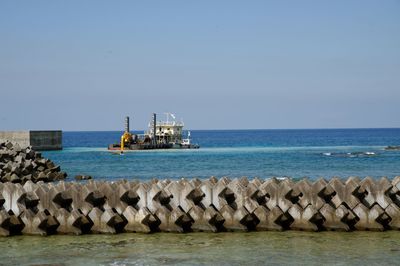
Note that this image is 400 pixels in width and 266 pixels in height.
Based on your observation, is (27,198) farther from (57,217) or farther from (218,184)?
(218,184)

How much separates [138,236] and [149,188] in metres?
1.05

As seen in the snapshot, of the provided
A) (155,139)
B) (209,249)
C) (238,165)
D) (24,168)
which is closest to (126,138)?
(155,139)

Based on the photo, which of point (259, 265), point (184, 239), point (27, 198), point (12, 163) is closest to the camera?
point (259, 265)

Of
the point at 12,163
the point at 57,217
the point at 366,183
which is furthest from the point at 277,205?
the point at 12,163

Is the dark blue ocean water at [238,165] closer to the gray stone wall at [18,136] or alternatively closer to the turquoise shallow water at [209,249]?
the gray stone wall at [18,136]

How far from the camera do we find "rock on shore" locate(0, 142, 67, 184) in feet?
104

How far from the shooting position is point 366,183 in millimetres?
14125

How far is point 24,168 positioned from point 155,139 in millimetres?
73491

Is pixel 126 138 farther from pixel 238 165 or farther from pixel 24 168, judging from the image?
pixel 24 168

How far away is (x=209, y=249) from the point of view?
1199 centimetres

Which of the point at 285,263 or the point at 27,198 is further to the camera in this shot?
the point at 27,198

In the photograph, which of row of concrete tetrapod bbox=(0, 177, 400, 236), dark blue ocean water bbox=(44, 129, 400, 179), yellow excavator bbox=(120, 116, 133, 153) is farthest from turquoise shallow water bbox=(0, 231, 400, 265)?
yellow excavator bbox=(120, 116, 133, 153)

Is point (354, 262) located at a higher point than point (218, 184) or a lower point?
lower

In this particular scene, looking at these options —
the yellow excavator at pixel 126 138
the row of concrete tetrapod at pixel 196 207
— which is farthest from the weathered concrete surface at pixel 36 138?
the row of concrete tetrapod at pixel 196 207
